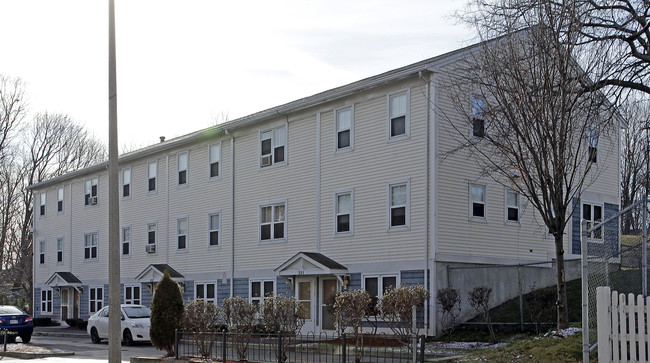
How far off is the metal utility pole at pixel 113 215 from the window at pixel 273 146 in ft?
51.4

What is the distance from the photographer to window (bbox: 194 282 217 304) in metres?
33.5

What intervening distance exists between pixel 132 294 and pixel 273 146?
44.9 ft

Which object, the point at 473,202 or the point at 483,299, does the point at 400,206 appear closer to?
the point at 473,202

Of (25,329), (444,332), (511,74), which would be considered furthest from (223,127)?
(511,74)

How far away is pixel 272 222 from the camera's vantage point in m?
30.5

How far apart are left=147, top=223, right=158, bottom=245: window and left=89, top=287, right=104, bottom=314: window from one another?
19.3 ft

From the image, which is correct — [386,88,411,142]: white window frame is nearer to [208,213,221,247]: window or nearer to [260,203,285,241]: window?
[260,203,285,241]: window

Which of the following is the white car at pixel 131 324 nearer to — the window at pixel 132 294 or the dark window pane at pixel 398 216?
the window at pixel 132 294

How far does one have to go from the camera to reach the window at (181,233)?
117 feet

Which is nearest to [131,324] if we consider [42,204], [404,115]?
[404,115]

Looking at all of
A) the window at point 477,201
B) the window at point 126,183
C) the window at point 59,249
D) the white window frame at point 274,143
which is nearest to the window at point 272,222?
the white window frame at point 274,143

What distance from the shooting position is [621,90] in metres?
18.0

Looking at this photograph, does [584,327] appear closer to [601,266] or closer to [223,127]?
[601,266]

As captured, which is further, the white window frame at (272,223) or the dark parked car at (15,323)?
the dark parked car at (15,323)
